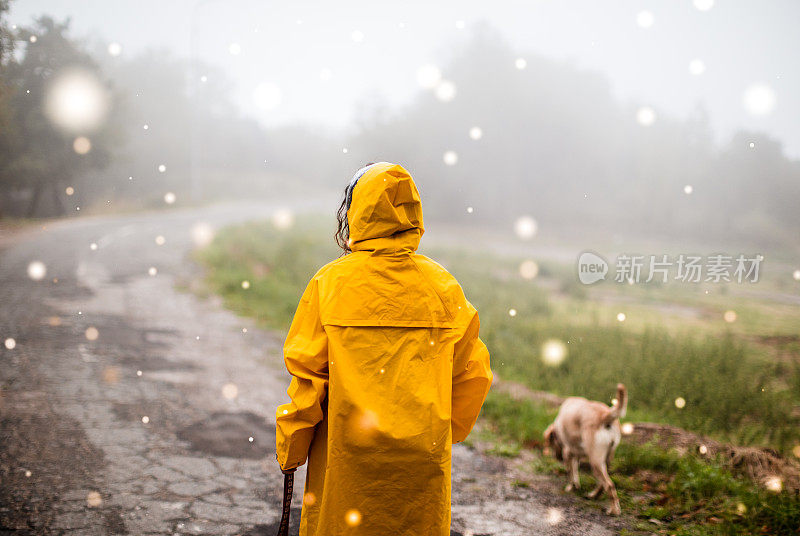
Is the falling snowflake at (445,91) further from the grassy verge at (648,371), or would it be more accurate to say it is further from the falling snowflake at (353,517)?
the falling snowflake at (353,517)

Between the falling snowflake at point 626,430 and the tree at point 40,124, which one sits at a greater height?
the tree at point 40,124

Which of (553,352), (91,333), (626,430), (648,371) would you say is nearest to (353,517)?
(626,430)

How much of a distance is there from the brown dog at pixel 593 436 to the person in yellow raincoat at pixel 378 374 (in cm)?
205

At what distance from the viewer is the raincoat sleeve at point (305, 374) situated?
1.77m

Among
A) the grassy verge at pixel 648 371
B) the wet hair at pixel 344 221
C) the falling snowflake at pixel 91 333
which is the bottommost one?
the falling snowflake at pixel 91 333

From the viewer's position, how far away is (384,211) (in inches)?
69.7

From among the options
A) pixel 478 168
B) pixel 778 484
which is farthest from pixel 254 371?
pixel 478 168

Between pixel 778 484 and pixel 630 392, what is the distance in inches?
95.9

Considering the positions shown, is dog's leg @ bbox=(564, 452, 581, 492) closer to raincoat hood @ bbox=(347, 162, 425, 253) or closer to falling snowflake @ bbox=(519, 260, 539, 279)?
raincoat hood @ bbox=(347, 162, 425, 253)

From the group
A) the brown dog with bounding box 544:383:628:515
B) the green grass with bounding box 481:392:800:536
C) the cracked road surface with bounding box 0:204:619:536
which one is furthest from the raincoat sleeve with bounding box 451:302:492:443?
the green grass with bounding box 481:392:800:536

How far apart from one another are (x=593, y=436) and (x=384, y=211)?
269 centimetres

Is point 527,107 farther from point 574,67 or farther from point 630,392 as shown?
point 630,392

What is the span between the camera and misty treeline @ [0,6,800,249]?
451 inches

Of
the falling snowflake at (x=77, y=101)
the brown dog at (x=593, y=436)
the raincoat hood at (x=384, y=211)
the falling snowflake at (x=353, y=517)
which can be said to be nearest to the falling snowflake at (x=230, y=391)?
the brown dog at (x=593, y=436)
